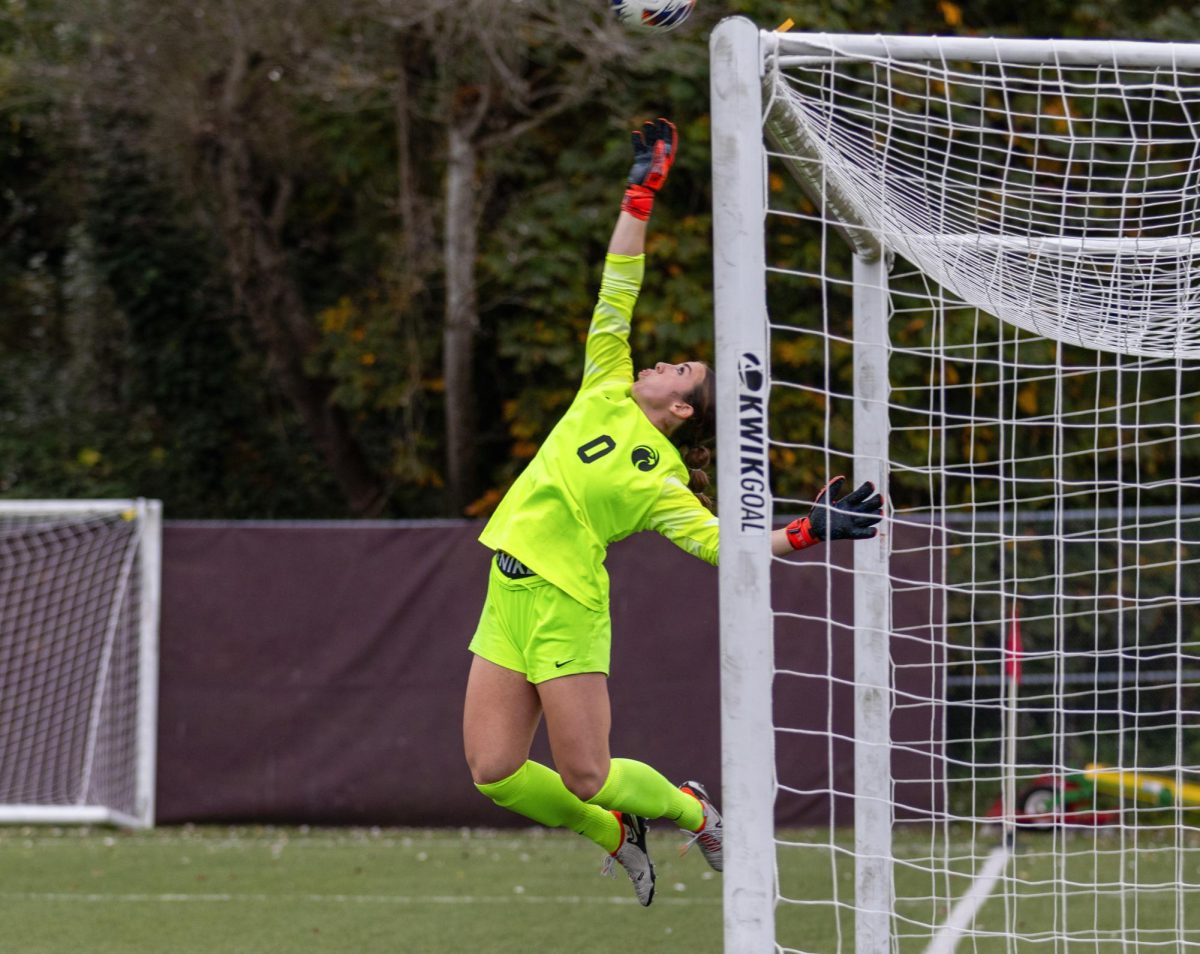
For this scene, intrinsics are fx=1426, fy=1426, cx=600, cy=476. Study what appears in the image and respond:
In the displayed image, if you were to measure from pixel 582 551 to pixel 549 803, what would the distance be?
2.87 ft

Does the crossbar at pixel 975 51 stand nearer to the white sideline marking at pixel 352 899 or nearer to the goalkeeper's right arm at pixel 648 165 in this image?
the goalkeeper's right arm at pixel 648 165

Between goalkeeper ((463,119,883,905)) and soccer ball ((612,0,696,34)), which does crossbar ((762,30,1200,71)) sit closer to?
soccer ball ((612,0,696,34))

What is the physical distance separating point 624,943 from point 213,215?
29.5 ft

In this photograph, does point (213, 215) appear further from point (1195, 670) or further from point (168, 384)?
point (1195, 670)

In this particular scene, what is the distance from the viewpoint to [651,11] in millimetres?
4285

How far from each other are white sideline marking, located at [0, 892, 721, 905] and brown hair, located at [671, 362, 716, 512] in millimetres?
2830

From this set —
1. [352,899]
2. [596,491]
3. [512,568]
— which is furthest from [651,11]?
[352,899]

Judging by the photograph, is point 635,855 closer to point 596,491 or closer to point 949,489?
point 596,491

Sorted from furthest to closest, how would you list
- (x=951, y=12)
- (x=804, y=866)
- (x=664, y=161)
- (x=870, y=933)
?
(x=951, y=12), (x=804, y=866), (x=870, y=933), (x=664, y=161)

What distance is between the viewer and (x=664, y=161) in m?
4.20

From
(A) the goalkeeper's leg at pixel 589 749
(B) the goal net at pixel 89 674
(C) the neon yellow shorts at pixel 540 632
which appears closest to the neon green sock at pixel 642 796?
(A) the goalkeeper's leg at pixel 589 749

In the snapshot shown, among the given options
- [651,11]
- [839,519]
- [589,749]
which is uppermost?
[651,11]

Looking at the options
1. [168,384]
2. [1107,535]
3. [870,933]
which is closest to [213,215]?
[168,384]

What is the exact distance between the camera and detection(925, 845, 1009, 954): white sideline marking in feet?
18.9
